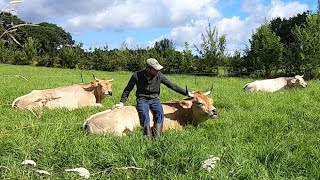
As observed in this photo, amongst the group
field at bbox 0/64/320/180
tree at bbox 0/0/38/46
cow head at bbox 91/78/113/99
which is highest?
tree at bbox 0/0/38/46

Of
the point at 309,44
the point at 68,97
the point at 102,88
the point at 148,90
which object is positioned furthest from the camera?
the point at 309,44

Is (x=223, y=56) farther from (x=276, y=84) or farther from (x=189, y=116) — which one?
(x=189, y=116)

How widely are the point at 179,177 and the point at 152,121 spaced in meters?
3.77

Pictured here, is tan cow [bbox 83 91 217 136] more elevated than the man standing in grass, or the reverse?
the man standing in grass

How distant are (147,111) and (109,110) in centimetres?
87

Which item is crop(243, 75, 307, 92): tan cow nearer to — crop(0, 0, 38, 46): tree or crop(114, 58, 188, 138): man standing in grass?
crop(114, 58, 188, 138): man standing in grass

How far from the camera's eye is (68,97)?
42.8ft

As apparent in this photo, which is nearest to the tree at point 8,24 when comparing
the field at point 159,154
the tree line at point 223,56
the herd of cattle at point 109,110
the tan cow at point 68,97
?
the field at point 159,154

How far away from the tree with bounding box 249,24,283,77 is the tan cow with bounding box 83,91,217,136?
3385 cm

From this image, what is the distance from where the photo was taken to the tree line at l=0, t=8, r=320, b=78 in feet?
132

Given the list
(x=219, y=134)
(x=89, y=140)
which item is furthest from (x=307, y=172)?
(x=89, y=140)

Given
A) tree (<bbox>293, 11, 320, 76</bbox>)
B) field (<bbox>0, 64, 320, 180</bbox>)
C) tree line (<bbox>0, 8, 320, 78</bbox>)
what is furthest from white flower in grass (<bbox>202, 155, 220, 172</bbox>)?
tree (<bbox>293, 11, 320, 76</bbox>)

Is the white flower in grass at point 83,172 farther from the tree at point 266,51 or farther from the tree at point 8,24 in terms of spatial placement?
the tree at point 266,51

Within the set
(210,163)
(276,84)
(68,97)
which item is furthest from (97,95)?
(276,84)
